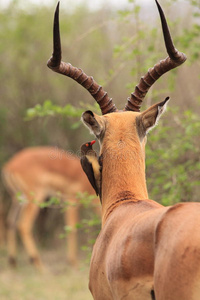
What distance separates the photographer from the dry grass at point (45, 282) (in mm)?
8320

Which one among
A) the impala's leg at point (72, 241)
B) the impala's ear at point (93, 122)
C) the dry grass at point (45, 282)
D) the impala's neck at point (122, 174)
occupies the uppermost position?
the impala's ear at point (93, 122)

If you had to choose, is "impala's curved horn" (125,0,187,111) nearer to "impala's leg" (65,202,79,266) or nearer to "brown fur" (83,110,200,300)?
"brown fur" (83,110,200,300)

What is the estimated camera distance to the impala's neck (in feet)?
11.1

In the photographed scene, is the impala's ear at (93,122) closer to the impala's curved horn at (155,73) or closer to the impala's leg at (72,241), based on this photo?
the impala's curved horn at (155,73)

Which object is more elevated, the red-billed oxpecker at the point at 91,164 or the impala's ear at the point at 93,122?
the impala's ear at the point at 93,122

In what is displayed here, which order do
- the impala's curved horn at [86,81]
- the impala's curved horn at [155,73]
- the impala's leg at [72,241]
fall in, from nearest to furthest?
the impala's curved horn at [155,73] → the impala's curved horn at [86,81] → the impala's leg at [72,241]

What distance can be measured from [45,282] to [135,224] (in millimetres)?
7092

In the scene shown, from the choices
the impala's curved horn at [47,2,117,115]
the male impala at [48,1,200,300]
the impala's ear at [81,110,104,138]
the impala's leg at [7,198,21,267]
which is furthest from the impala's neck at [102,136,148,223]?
the impala's leg at [7,198,21,267]

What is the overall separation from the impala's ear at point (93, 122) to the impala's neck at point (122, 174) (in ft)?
0.34

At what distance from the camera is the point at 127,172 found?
3.43 meters

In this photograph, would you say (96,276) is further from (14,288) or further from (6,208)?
(6,208)

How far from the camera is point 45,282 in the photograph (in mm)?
9508

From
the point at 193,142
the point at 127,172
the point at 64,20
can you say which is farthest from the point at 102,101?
the point at 64,20

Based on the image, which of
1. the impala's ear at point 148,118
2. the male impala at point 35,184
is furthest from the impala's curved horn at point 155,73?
the male impala at point 35,184
